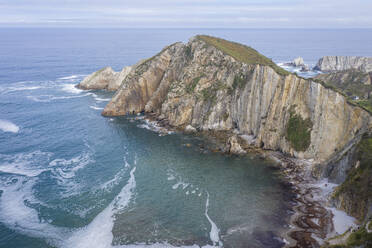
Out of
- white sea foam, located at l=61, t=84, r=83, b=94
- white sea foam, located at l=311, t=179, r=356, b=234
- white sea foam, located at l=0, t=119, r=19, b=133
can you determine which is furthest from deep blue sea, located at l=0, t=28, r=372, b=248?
white sea foam, located at l=61, t=84, r=83, b=94

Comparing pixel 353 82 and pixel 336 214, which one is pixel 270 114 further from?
pixel 353 82

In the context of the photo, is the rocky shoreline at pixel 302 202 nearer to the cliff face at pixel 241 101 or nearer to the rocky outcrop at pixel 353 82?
the cliff face at pixel 241 101

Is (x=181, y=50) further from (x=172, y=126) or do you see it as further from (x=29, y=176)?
(x=29, y=176)

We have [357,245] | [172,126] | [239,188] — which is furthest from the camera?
[172,126]

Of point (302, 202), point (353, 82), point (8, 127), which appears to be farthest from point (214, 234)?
point (353, 82)

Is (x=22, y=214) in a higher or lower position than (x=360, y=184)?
lower

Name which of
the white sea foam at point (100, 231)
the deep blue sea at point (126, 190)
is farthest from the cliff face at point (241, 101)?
the white sea foam at point (100, 231)

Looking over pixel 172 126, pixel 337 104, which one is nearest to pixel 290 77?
pixel 337 104
